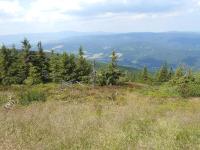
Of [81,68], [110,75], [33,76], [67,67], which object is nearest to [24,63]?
[33,76]

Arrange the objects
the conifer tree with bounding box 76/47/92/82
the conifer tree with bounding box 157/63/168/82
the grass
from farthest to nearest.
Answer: the conifer tree with bounding box 157/63/168/82, the conifer tree with bounding box 76/47/92/82, the grass

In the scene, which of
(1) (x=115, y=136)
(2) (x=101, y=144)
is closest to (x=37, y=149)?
(2) (x=101, y=144)

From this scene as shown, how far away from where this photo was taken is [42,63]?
55.1m

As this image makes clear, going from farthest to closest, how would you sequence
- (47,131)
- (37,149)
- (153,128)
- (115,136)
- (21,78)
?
(21,78)
(153,128)
(47,131)
(115,136)
(37,149)

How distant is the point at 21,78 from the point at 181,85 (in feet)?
98.3

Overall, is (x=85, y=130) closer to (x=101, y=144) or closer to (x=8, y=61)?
(x=101, y=144)

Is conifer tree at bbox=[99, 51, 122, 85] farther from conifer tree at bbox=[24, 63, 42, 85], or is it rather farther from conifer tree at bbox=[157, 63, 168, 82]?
conifer tree at bbox=[157, 63, 168, 82]

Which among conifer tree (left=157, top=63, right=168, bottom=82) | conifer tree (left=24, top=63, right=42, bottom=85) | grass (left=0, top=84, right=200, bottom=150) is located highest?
grass (left=0, top=84, right=200, bottom=150)

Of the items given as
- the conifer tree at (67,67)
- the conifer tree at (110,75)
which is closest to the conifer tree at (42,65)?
the conifer tree at (67,67)

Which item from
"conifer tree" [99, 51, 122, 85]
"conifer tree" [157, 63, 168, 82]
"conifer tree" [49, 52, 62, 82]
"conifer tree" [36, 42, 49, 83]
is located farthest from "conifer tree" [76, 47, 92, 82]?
"conifer tree" [157, 63, 168, 82]

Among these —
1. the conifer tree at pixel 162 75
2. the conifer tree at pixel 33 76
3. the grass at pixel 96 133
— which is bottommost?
the conifer tree at pixel 162 75

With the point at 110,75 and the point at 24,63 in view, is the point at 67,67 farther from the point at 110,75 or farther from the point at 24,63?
the point at 110,75

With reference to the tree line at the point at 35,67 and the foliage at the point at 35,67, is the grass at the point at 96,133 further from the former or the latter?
the foliage at the point at 35,67

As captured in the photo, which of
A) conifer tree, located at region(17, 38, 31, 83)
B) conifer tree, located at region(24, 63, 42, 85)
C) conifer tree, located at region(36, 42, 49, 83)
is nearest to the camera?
conifer tree, located at region(24, 63, 42, 85)
